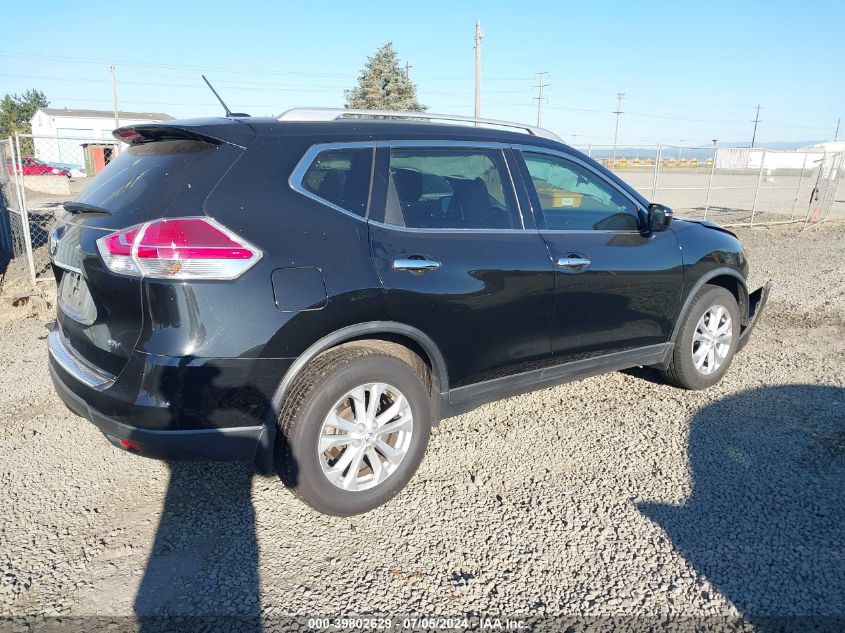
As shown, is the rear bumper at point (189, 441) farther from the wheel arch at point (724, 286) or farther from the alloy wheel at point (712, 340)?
the alloy wheel at point (712, 340)

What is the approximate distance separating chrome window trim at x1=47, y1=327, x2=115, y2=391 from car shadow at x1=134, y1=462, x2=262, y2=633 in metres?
0.77

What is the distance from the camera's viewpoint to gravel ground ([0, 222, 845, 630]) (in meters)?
2.58

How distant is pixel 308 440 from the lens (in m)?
2.86

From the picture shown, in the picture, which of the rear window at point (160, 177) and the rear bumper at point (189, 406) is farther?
the rear window at point (160, 177)

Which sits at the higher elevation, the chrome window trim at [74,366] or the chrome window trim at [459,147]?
the chrome window trim at [459,147]

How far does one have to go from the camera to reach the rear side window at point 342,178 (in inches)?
117

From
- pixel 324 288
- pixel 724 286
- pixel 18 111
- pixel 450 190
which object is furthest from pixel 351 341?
pixel 18 111

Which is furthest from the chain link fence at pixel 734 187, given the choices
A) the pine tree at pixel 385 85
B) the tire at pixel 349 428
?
the pine tree at pixel 385 85

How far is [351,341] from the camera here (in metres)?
3.08

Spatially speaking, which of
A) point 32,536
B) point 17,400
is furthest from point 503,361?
point 17,400

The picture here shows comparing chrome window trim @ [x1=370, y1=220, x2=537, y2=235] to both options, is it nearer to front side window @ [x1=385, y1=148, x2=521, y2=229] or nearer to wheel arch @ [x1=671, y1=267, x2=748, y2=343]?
front side window @ [x1=385, y1=148, x2=521, y2=229]

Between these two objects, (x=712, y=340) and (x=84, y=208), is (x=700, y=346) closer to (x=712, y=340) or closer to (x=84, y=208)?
(x=712, y=340)

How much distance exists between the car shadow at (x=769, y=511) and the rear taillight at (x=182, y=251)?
2305 mm

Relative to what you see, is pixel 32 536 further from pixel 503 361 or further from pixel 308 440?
pixel 503 361
